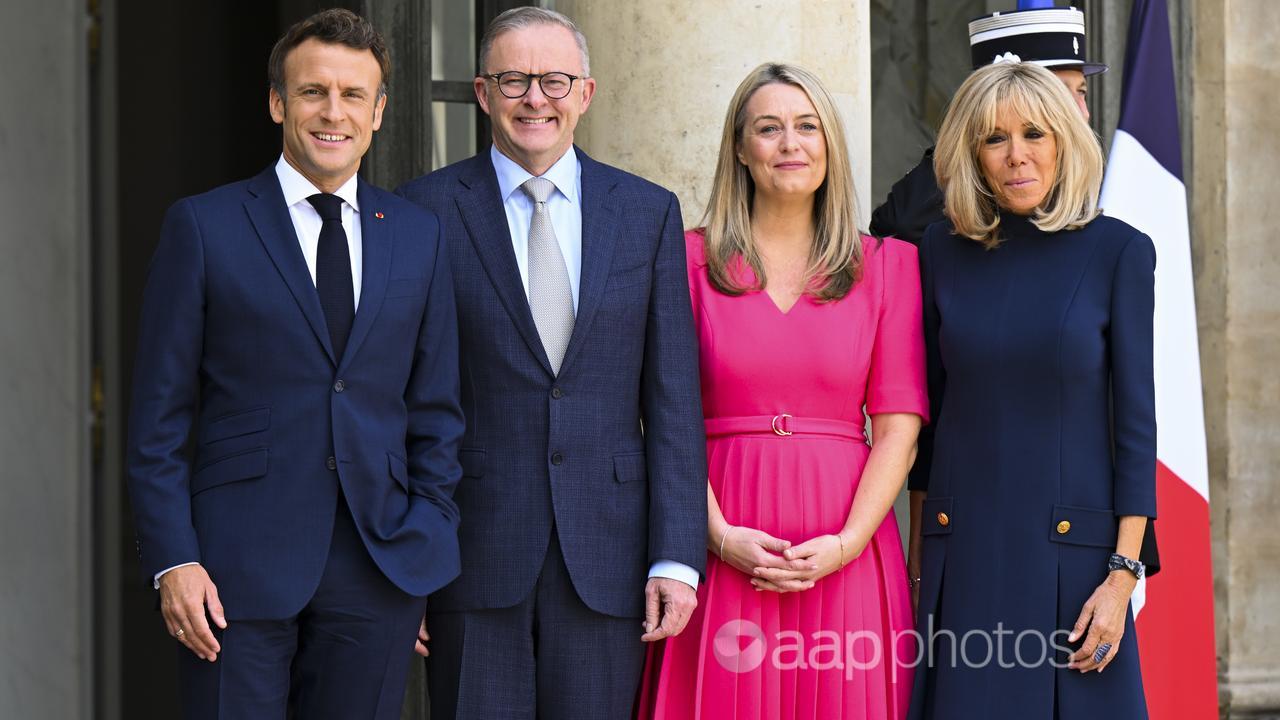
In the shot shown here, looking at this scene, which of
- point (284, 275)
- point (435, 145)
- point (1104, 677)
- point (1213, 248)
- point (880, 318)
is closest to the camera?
point (284, 275)

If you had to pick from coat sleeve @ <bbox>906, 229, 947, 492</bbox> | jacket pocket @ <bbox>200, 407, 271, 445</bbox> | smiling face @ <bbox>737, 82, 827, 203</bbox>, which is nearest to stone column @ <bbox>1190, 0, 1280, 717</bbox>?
coat sleeve @ <bbox>906, 229, 947, 492</bbox>

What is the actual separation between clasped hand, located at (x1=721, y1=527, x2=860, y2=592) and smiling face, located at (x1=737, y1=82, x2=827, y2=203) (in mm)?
742

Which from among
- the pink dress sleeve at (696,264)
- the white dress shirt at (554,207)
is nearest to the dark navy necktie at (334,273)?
the white dress shirt at (554,207)

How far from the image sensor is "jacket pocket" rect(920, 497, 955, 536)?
339 cm

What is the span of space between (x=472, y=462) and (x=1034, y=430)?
1.13 metres

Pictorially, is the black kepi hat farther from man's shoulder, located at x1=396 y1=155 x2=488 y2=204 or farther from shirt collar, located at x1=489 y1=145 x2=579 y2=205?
man's shoulder, located at x1=396 y1=155 x2=488 y2=204

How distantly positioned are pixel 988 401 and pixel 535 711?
3.65 feet

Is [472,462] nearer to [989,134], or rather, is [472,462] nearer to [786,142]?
[786,142]

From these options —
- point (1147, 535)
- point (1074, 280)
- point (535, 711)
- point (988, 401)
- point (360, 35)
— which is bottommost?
point (535, 711)

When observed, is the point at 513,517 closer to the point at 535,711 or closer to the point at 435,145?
the point at 535,711

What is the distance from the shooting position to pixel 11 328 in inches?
202

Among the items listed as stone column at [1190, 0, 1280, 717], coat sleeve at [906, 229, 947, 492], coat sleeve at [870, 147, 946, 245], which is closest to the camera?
coat sleeve at [906, 229, 947, 492]

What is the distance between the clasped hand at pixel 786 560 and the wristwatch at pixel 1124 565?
508mm

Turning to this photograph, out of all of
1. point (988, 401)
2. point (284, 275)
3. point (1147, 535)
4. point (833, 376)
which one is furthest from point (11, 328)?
point (1147, 535)
